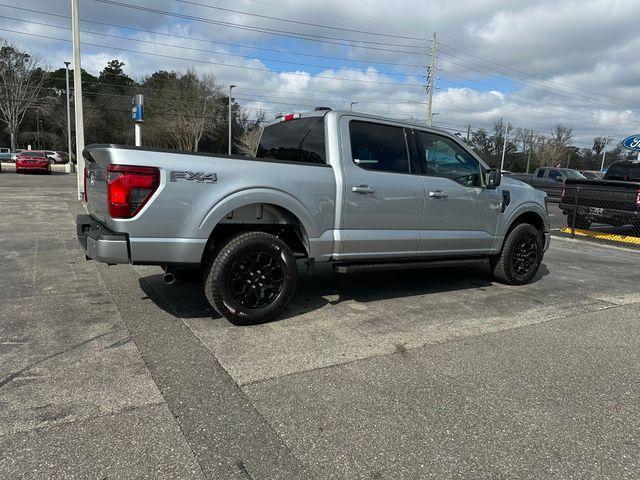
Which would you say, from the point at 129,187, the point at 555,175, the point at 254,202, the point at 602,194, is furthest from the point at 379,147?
the point at 555,175

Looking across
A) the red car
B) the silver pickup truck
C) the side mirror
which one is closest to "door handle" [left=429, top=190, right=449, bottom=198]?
the silver pickup truck

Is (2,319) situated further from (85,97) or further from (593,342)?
(85,97)

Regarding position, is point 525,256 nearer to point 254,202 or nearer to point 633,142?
point 254,202

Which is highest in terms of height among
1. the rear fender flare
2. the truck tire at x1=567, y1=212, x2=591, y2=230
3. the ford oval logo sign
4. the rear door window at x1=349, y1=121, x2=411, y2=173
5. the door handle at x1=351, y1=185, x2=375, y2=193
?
the ford oval logo sign

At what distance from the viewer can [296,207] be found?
458 cm

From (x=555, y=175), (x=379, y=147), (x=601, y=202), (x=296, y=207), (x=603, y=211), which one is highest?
(x=379, y=147)

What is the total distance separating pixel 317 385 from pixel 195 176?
194 centimetres

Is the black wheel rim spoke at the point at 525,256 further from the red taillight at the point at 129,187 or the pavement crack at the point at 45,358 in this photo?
A: the pavement crack at the point at 45,358

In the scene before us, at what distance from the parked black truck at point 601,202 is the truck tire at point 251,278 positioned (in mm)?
10039

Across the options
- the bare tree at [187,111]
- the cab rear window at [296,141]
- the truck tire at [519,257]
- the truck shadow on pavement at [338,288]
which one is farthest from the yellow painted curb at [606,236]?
the bare tree at [187,111]

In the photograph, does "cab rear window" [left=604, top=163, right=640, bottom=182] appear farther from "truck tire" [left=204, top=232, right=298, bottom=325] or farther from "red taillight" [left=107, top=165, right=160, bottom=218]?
"red taillight" [left=107, top=165, right=160, bottom=218]

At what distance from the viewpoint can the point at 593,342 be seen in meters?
4.54

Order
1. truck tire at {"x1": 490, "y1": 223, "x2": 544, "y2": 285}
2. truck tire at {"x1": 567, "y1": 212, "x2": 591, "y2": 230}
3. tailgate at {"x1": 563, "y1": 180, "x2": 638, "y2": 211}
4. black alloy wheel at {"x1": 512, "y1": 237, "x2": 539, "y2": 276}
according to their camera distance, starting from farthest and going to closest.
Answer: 1. truck tire at {"x1": 567, "y1": 212, "x2": 591, "y2": 230}
2. tailgate at {"x1": 563, "y1": 180, "x2": 638, "y2": 211}
3. black alloy wheel at {"x1": 512, "y1": 237, "x2": 539, "y2": 276}
4. truck tire at {"x1": 490, "y1": 223, "x2": 544, "y2": 285}

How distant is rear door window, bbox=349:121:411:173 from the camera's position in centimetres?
502
